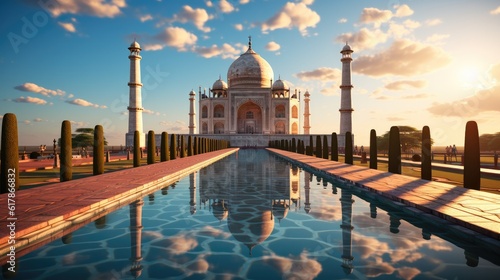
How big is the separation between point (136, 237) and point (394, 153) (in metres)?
8.96

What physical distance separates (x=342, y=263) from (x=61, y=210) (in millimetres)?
3669

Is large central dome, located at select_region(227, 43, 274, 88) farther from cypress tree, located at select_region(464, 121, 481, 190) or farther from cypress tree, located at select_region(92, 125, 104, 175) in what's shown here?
cypress tree, located at select_region(464, 121, 481, 190)

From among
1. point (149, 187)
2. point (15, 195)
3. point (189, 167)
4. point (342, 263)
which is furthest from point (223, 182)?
point (342, 263)

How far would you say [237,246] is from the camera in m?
3.61

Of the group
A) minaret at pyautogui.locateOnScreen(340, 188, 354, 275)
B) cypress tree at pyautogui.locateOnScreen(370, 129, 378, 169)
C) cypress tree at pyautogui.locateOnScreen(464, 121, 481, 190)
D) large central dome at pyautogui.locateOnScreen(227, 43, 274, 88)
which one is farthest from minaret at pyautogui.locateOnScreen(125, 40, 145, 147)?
cypress tree at pyautogui.locateOnScreen(464, 121, 481, 190)

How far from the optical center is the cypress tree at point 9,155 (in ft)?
21.3

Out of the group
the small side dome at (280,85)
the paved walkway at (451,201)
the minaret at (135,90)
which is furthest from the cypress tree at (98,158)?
the small side dome at (280,85)

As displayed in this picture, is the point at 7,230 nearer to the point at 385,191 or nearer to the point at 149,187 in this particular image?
the point at 149,187

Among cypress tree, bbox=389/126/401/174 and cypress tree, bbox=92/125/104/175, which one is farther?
cypress tree, bbox=389/126/401/174

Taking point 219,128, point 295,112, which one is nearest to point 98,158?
point 219,128

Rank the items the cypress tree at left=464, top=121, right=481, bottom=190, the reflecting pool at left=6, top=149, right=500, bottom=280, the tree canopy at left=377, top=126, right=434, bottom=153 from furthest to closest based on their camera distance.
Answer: the tree canopy at left=377, top=126, right=434, bottom=153, the cypress tree at left=464, top=121, right=481, bottom=190, the reflecting pool at left=6, top=149, right=500, bottom=280

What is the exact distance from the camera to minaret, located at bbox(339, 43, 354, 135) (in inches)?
1421

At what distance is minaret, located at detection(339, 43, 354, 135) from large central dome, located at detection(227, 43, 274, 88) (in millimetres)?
17933

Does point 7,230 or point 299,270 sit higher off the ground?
point 7,230
